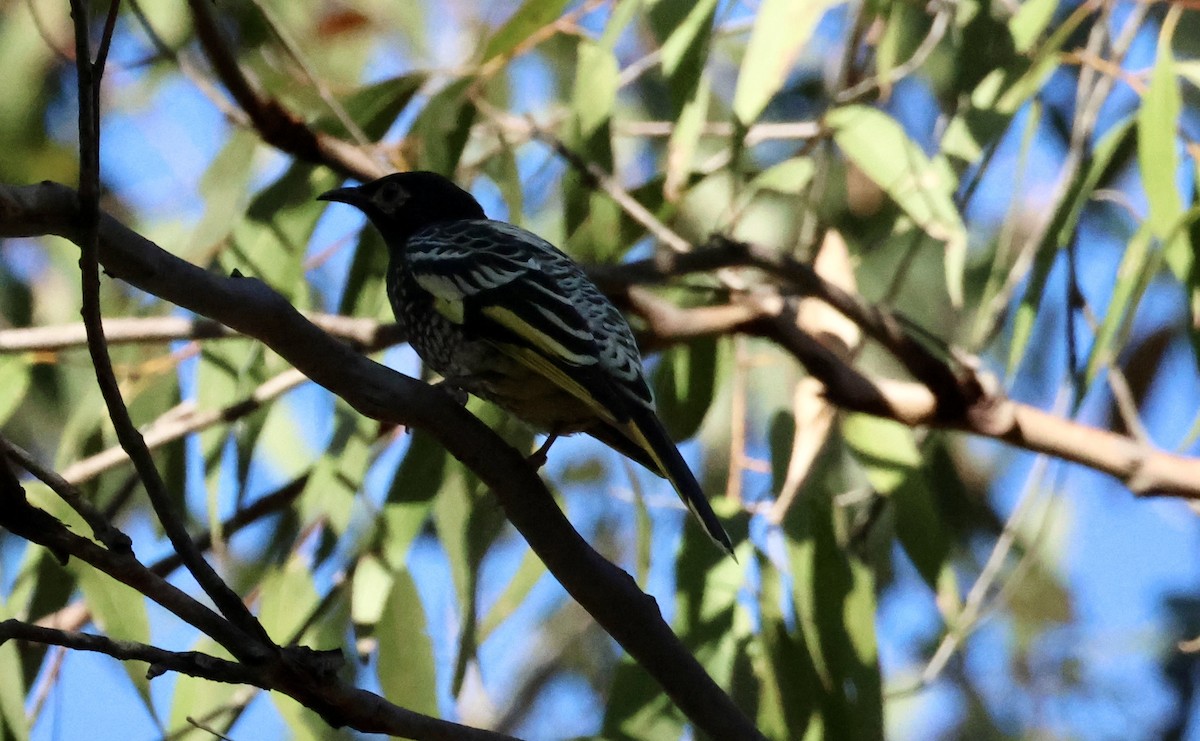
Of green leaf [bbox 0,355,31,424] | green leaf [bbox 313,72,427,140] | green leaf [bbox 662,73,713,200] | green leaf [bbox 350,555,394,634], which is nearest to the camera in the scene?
green leaf [bbox 350,555,394,634]

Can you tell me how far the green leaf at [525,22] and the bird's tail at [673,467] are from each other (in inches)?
41.1

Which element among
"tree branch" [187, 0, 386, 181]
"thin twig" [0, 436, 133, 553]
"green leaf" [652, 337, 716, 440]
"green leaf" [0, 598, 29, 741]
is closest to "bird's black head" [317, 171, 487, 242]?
"tree branch" [187, 0, 386, 181]

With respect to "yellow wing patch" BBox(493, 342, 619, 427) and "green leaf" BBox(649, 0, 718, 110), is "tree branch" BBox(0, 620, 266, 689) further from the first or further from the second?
"green leaf" BBox(649, 0, 718, 110)

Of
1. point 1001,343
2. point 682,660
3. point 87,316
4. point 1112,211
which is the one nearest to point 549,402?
point 682,660

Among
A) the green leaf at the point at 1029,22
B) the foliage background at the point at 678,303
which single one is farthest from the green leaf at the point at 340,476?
the green leaf at the point at 1029,22

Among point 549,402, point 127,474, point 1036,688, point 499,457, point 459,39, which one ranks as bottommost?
point 1036,688

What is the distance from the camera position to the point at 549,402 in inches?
103

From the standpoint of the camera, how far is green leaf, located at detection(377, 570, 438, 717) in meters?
2.84

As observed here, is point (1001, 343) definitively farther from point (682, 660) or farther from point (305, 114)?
point (682, 660)

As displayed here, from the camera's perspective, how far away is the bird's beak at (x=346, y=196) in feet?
10.6

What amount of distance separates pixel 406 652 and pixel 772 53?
4.54 feet

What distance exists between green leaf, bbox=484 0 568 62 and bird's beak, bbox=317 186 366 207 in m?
0.44

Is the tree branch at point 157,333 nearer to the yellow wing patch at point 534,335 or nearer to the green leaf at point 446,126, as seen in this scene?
the yellow wing patch at point 534,335

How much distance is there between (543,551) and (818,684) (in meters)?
0.96
